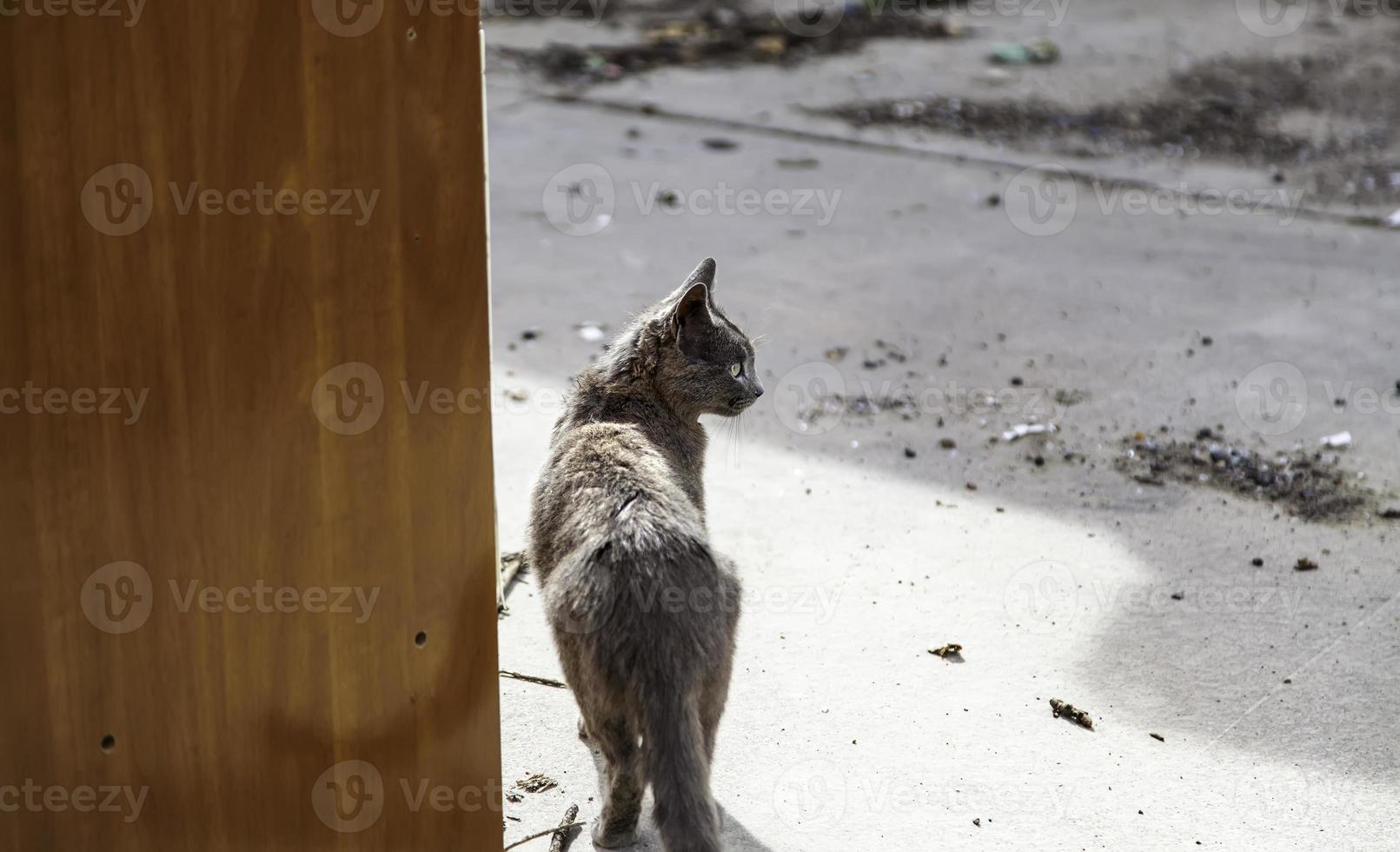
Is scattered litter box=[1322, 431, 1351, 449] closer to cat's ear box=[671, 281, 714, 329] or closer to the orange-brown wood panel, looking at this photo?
cat's ear box=[671, 281, 714, 329]

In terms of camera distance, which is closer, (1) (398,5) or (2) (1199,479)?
(1) (398,5)

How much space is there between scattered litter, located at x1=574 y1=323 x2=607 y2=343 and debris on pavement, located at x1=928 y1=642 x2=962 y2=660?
2.75m

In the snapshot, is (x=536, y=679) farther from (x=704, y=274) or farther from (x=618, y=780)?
(x=704, y=274)

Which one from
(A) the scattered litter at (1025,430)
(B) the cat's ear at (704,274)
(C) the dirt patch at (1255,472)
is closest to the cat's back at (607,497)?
(B) the cat's ear at (704,274)

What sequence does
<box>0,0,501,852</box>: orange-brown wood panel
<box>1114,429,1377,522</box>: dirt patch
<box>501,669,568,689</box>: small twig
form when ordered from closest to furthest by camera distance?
<box>0,0,501,852</box>: orange-brown wood panel, <box>501,669,568,689</box>: small twig, <box>1114,429,1377,522</box>: dirt patch

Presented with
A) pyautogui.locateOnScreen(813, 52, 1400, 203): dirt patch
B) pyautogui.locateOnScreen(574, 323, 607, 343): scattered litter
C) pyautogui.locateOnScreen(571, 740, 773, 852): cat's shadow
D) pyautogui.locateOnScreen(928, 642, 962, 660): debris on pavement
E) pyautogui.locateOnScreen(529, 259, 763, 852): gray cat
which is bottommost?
pyautogui.locateOnScreen(571, 740, 773, 852): cat's shadow

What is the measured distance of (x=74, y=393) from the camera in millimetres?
2680

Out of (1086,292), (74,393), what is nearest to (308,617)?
(74,393)

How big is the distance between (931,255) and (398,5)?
17.9 feet

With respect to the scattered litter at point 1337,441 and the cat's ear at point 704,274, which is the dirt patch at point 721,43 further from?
the cat's ear at point 704,274

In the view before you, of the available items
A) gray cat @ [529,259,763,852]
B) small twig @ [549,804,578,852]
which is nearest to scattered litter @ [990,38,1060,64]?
gray cat @ [529,259,763,852]

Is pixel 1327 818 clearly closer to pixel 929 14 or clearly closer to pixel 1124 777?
pixel 1124 777

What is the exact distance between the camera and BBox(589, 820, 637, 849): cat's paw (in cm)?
362

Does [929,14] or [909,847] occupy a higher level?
[929,14]
